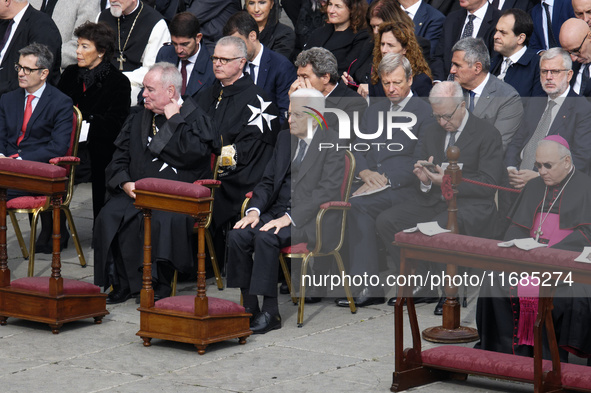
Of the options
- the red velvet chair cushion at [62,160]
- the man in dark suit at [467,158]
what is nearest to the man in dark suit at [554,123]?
the man in dark suit at [467,158]

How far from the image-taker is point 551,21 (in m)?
8.34

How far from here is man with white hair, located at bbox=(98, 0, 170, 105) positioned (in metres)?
9.65

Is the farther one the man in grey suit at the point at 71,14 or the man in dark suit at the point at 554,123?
the man in grey suit at the point at 71,14

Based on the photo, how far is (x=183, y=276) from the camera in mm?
7961

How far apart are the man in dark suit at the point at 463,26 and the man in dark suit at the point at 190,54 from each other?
6.27 ft

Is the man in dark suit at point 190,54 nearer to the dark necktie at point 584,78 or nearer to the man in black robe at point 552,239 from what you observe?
the dark necktie at point 584,78

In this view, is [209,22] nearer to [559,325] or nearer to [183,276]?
[183,276]

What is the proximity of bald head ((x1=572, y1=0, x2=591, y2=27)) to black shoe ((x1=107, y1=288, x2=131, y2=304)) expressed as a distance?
3.94 m

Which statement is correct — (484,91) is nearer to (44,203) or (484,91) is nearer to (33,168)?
(33,168)

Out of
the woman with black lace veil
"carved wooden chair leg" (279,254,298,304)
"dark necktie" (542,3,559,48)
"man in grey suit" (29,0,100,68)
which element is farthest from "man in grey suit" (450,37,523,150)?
"man in grey suit" (29,0,100,68)

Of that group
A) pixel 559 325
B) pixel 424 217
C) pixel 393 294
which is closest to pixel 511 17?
pixel 424 217

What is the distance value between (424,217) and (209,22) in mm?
3802

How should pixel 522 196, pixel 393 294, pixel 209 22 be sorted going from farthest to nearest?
pixel 209 22 → pixel 393 294 → pixel 522 196

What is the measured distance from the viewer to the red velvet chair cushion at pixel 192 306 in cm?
618
